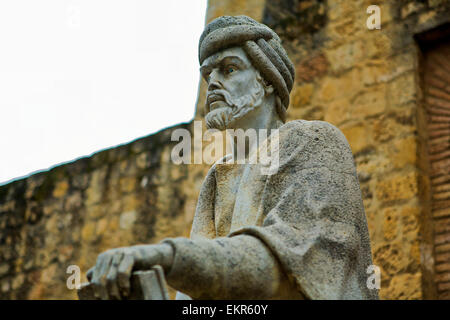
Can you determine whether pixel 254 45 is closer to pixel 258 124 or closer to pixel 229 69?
pixel 229 69

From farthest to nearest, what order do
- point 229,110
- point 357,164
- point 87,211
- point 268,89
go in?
point 87,211, point 357,164, point 268,89, point 229,110

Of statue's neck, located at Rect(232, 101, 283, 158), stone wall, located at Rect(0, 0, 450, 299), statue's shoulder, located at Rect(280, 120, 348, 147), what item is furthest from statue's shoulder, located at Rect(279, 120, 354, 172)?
stone wall, located at Rect(0, 0, 450, 299)

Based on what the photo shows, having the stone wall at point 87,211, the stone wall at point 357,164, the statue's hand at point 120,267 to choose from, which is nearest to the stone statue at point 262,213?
the statue's hand at point 120,267

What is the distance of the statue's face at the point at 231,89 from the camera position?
3721 mm

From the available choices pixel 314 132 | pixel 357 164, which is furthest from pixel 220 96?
pixel 357 164

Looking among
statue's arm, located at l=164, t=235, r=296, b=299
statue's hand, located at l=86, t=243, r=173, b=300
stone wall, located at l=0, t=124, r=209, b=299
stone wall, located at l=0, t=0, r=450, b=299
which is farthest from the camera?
stone wall, located at l=0, t=124, r=209, b=299

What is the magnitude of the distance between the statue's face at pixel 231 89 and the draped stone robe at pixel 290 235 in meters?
0.26

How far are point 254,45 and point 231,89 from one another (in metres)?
0.21

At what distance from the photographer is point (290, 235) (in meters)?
3.06

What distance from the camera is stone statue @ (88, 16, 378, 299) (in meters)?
2.85

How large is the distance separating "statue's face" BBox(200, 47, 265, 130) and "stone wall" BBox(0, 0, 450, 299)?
2730mm

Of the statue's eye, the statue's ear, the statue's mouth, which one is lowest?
the statue's mouth

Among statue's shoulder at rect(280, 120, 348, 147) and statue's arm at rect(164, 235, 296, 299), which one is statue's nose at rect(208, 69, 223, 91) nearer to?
statue's shoulder at rect(280, 120, 348, 147)
